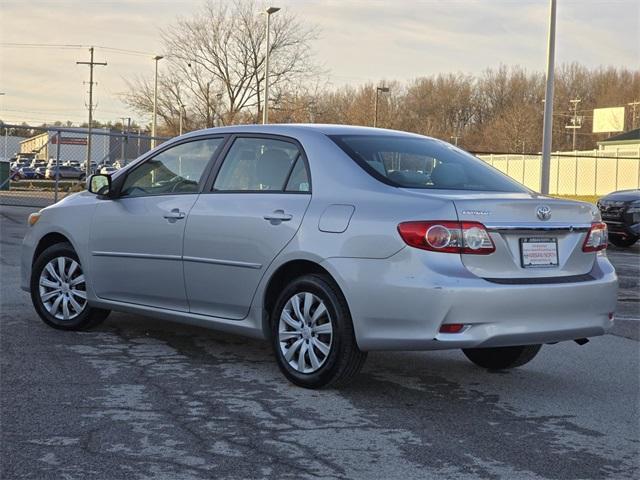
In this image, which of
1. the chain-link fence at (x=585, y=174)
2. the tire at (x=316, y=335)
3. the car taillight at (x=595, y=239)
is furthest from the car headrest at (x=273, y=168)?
the chain-link fence at (x=585, y=174)

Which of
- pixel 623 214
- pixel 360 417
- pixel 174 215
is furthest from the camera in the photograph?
pixel 623 214

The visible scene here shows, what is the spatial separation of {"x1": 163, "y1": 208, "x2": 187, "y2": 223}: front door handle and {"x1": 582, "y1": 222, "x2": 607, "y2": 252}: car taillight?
2.59 m

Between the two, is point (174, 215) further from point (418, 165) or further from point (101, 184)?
point (418, 165)

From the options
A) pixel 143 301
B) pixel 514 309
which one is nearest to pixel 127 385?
pixel 143 301

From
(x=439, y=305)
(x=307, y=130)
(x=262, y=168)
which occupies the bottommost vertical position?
(x=439, y=305)

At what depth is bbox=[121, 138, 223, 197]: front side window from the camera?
650 cm

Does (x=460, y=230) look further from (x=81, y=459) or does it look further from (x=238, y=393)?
(x=81, y=459)

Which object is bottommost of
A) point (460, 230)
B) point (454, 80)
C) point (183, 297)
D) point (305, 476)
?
point (305, 476)

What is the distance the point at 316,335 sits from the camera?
5.44 metres

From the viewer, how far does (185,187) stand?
6520 millimetres

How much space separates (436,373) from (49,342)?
274cm

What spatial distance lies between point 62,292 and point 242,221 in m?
2.08

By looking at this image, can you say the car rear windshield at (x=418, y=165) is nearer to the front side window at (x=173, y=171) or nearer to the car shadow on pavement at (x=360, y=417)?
the front side window at (x=173, y=171)

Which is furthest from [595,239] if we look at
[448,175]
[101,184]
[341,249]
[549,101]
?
[549,101]
